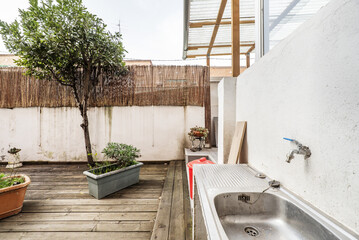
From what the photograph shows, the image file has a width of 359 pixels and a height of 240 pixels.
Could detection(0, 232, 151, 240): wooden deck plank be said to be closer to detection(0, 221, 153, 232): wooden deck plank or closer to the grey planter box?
detection(0, 221, 153, 232): wooden deck plank

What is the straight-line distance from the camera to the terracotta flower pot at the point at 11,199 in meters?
1.83

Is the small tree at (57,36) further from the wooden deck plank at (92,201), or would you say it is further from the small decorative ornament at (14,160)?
the wooden deck plank at (92,201)

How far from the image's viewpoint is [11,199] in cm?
188

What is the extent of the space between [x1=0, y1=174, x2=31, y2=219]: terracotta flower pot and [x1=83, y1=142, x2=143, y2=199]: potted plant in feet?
2.34

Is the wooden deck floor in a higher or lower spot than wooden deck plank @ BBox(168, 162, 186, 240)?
lower

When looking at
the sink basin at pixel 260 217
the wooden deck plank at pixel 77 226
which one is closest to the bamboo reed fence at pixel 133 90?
the wooden deck plank at pixel 77 226

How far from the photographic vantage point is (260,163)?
1325 mm

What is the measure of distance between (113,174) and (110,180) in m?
0.09

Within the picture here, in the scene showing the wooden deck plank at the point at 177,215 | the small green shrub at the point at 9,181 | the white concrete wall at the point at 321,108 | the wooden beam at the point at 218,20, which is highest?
the wooden beam at the point at 218,20

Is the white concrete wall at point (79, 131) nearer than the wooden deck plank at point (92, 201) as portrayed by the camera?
No

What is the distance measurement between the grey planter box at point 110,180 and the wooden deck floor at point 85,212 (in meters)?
0.09

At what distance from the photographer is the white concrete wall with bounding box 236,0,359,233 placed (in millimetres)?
595

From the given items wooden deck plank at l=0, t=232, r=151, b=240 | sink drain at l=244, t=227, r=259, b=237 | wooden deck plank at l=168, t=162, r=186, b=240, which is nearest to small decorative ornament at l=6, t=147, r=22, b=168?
wooden deck plank at l=0, t=232, r=151, b=240

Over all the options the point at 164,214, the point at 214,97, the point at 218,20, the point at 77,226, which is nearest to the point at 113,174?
the point at 77,226
